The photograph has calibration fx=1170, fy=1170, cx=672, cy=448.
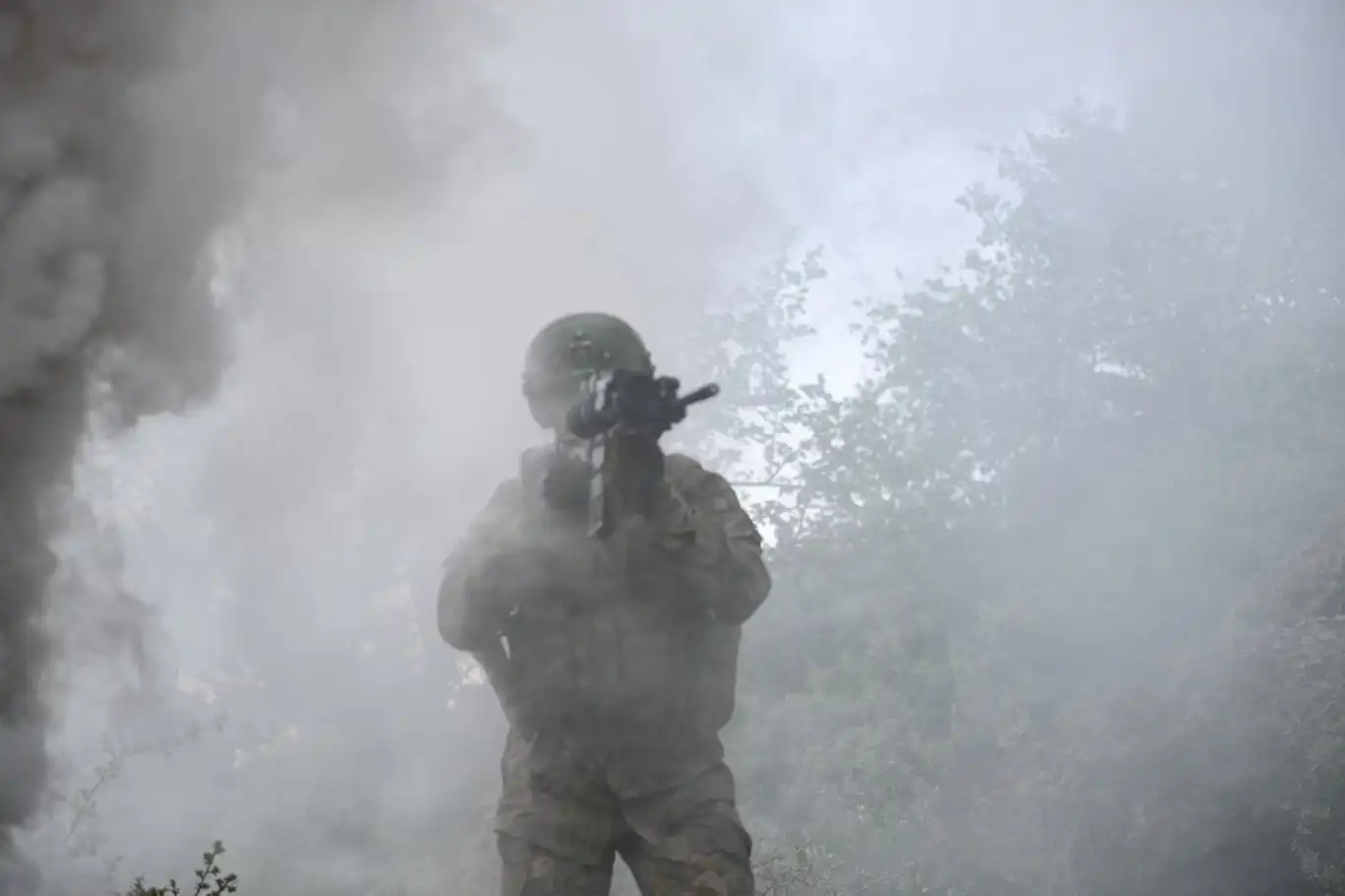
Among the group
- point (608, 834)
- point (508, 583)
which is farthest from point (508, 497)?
point (608, 834)

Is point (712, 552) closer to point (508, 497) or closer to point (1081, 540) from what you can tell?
point (508, 497)

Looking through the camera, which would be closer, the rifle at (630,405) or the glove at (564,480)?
the rifle at (630,405)

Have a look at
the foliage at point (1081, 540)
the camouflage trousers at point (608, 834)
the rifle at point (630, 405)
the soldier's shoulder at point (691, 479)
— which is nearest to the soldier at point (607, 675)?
the camouflage trousers at point (608, 834)

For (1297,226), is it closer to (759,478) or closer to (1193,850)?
(759,478)

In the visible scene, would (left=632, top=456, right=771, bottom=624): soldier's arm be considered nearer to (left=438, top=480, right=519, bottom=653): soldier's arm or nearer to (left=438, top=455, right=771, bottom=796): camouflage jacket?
(left=438, top=455, right=771, bottom=796): camouflage jacket

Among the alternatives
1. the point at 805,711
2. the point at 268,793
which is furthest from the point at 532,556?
the point at 268,793

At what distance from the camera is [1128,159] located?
37.7 feet

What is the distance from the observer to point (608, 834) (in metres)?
3.25

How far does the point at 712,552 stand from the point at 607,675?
1.53ft

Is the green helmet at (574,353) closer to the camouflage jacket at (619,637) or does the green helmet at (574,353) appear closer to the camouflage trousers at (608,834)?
the camouflage jacket at (619,637)

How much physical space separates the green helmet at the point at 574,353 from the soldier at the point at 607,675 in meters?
0.31

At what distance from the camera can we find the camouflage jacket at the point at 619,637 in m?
3.24

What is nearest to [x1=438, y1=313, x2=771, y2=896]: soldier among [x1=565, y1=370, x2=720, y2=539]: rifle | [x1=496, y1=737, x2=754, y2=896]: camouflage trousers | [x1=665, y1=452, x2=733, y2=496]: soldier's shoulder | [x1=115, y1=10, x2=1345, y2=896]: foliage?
[x1=496, y1=737, x2=754, y2=896]: camouflage trousers

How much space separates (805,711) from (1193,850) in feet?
10.8
